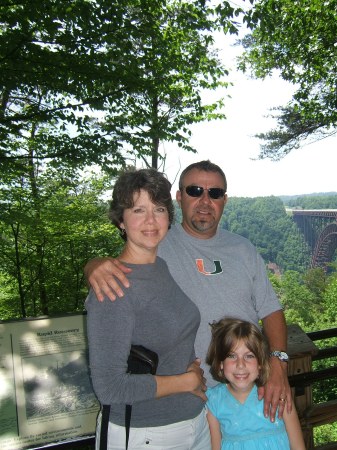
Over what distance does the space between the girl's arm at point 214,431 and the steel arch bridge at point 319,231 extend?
4930cm

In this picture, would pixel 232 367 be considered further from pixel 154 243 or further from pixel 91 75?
pixel 91 75

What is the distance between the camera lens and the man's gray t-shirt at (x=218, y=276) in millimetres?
1837

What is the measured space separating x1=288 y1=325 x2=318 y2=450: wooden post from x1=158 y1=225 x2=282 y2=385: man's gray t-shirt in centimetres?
37

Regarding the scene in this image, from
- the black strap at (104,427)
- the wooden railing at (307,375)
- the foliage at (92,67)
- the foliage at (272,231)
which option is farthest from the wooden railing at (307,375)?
the foliage at (272,231)

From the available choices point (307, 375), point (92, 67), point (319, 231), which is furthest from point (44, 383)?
point (319, 231)

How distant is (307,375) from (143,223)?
1.45 metres

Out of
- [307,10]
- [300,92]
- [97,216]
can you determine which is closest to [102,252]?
[97,216]

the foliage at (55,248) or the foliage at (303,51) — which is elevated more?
the foliage at (303,51)

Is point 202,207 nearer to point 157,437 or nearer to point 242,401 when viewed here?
point 242,401

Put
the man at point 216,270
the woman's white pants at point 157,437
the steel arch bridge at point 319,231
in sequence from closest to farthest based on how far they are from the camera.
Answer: the woman's white pants at point 157,437 → the man at point 216,270 → the steel arch bridge at point 319,231

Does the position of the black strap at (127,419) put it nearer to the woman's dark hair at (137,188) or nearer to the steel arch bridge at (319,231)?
the woman's dark hair at (137,188)

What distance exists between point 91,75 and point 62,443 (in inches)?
178

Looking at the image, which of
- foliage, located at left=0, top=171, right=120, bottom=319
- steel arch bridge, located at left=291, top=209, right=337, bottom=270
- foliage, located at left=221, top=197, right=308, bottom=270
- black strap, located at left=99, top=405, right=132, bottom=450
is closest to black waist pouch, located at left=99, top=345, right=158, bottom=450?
black strap, located at left=99, top=405, right=132, bottom=450

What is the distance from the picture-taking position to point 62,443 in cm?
197
